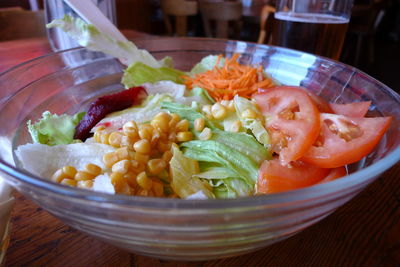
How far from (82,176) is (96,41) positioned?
66 cm

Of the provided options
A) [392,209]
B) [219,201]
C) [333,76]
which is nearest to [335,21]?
[333,76]

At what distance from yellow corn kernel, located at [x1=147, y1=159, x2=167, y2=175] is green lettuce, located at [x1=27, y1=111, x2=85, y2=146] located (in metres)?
0.39

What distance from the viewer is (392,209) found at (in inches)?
34.5

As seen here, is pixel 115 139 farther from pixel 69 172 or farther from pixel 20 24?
pixel 20 24

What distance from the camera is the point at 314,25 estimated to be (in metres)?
1.46

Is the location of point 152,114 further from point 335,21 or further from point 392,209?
point 335,21

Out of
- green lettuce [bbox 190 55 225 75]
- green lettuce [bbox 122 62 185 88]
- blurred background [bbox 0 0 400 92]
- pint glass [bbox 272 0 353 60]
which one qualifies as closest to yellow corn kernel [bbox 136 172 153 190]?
green lettuce [bbox 122 62 185 88]

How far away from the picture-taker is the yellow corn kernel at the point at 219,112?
40.3 inches

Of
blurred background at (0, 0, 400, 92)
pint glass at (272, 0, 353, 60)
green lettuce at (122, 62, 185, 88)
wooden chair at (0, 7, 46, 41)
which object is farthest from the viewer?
blurred background at (0, 0, 400, 92)

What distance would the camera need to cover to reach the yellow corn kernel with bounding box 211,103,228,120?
1023 mm

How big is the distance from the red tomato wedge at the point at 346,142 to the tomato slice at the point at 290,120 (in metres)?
0.03

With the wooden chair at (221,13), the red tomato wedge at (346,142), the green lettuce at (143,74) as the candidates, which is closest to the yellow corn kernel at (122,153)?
the red tomato wedge at (346,142)

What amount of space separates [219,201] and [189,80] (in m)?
0.96

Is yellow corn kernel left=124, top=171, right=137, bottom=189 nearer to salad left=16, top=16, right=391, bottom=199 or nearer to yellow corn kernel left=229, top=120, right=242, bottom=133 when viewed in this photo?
salad left=16, top=16, right=391, bottom=199
